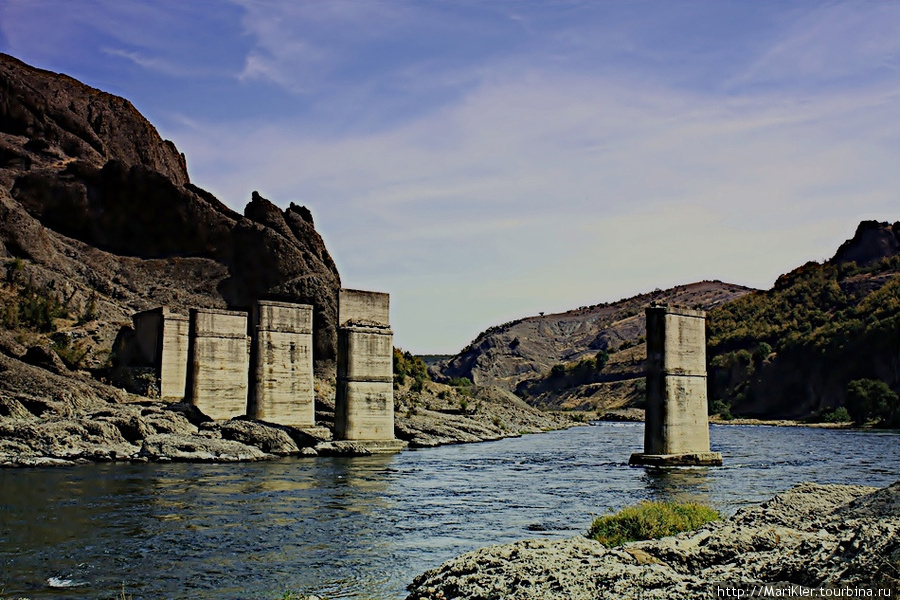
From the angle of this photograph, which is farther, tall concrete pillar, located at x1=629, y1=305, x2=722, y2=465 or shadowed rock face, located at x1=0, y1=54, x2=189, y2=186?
shadowed rock face, located at x1=0, y1=54, x2=189, y2=186

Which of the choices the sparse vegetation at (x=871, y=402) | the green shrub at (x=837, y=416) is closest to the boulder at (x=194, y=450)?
the sparse vegetation at (x=871, y=402)

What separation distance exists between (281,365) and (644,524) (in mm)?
29641

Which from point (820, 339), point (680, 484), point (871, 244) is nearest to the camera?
point (680, 484)

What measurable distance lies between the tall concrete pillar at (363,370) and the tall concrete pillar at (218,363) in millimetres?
6586

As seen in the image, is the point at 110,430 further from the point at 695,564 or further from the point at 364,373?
the point at 695,564

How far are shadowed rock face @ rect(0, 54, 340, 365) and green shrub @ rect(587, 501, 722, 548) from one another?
4504 cm

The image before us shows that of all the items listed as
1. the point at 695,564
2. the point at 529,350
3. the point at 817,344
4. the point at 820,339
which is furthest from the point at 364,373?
the point at 529,350

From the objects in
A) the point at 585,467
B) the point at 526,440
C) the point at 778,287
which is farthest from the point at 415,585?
the point at 778,287

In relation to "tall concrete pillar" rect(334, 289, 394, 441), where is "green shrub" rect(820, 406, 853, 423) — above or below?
below

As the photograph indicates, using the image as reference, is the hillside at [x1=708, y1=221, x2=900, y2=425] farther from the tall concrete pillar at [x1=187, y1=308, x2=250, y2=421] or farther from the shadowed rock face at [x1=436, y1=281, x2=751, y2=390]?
the tall concrete pillar at [x1=187, y1=308, x2=250, y2=421]

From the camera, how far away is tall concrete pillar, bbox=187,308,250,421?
41750mm

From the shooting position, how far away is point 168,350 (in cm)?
4506

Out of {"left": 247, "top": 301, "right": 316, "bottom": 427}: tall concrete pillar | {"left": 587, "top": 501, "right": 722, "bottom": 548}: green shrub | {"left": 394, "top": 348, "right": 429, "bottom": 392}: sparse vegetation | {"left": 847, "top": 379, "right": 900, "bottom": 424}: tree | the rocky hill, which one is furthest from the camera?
{"left": 847, "top": 379, "right": 900, "bottom": 424}: tree

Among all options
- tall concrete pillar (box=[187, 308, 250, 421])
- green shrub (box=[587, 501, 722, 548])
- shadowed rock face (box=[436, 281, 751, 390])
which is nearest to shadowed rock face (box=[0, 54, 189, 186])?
tall concrete pillar (box=[187, 308, 250, 421])
